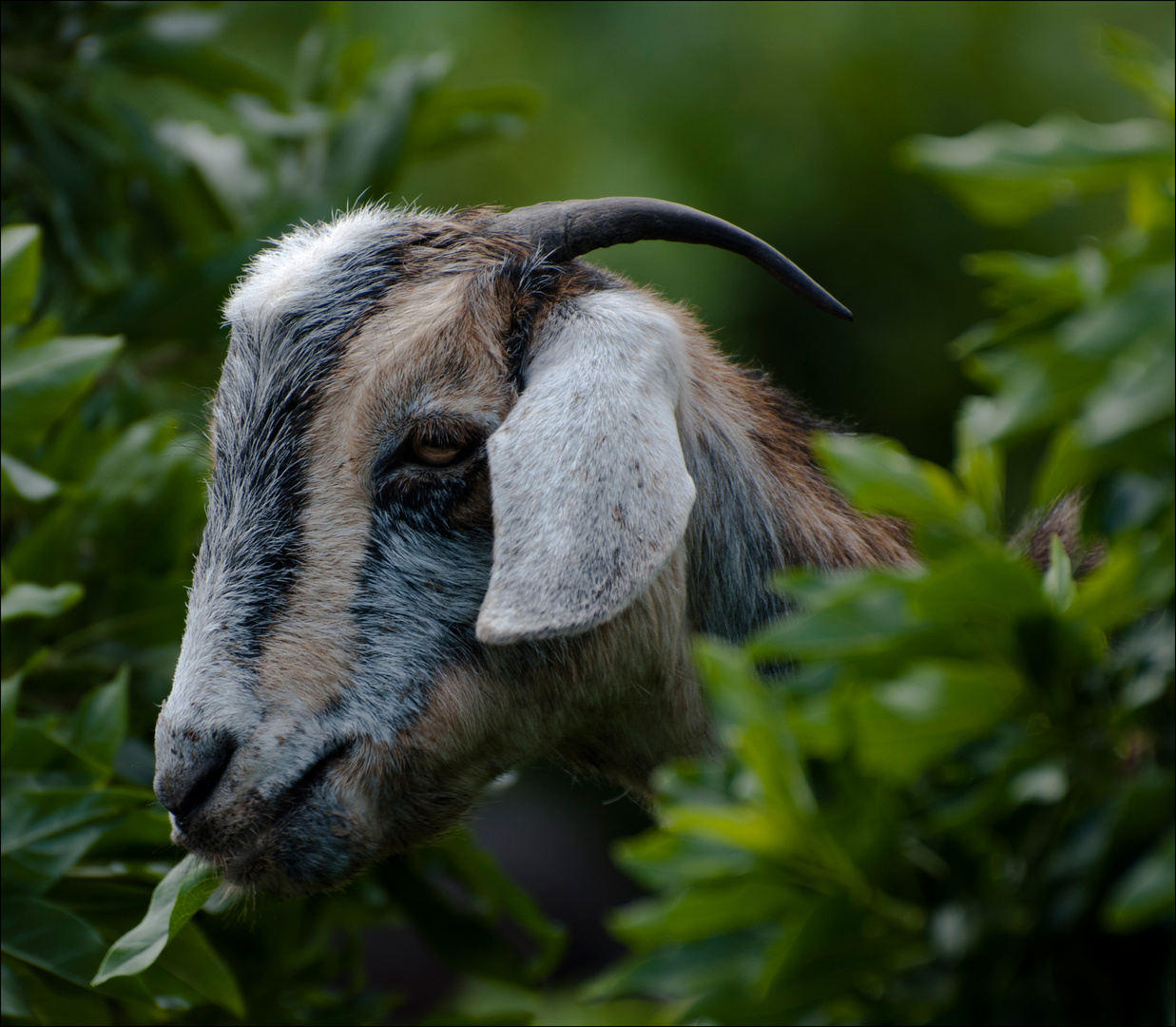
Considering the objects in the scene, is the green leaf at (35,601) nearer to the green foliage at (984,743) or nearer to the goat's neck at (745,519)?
the goat's neck at (745,519)

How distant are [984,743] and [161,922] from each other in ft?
4.56

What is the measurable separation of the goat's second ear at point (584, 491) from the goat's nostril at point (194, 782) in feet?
1.76

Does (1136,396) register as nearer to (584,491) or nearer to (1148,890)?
(1148,890)

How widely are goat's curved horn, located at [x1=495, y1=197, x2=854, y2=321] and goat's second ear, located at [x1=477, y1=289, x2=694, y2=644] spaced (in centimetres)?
30

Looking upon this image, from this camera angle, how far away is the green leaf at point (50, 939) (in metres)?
2.05

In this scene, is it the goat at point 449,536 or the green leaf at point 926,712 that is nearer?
the green leaf at point 926,712

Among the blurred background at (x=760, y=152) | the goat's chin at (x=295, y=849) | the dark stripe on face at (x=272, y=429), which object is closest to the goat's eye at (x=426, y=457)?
the dark stripe on face at (x=272, y=429)

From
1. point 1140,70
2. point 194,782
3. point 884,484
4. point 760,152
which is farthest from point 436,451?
point 760,152

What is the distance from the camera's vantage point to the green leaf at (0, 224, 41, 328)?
7.98 ft

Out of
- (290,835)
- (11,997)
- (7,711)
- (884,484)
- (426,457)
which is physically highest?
(884,484)

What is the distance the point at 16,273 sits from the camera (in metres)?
2.46

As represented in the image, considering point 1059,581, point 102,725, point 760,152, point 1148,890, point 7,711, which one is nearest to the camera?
point 1148,890

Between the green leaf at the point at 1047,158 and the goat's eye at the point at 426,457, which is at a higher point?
the green leaf at the point at 1047,158

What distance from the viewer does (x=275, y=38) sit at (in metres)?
8.12
